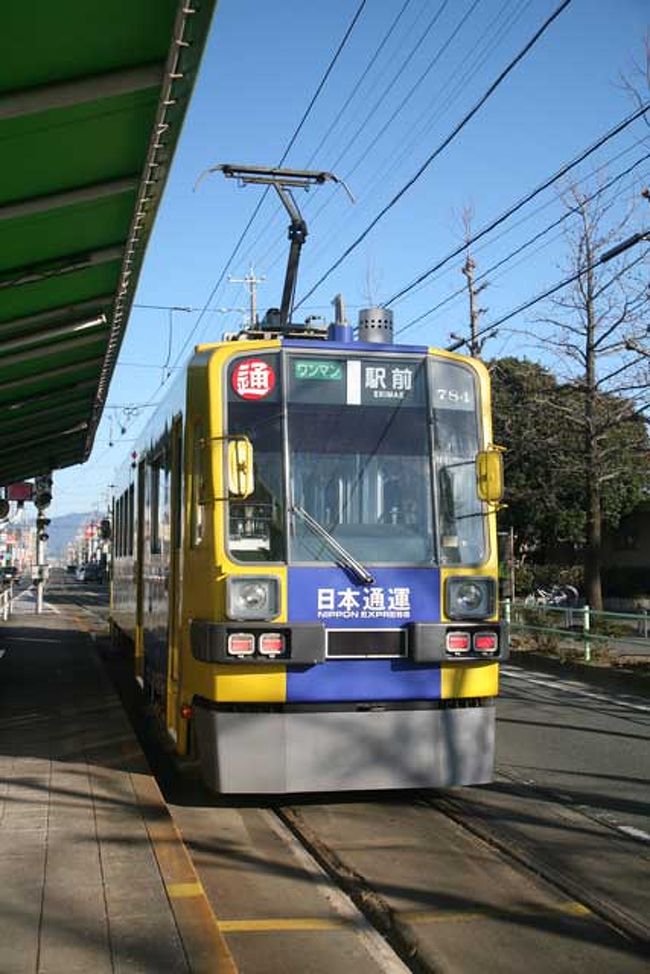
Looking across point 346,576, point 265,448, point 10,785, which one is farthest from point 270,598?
point 10,785

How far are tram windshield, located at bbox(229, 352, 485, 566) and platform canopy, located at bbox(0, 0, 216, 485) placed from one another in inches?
79.5

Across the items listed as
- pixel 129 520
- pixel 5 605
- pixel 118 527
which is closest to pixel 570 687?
pixel 129 520

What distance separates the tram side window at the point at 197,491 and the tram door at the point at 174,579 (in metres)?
0.58

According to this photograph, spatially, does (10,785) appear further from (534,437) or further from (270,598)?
(534,437)

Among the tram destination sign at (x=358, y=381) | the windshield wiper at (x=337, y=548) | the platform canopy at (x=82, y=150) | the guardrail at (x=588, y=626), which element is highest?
the platform canopy at (x=82, y=150)

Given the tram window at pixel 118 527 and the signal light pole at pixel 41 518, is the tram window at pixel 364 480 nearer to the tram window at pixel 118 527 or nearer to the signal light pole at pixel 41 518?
the tram window at pixel 118 527

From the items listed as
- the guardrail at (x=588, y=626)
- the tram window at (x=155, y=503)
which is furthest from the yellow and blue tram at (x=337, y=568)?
the guardrail at (x=588, y=626)

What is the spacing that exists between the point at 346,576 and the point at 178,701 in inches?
72.5

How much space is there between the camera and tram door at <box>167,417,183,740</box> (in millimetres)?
8109

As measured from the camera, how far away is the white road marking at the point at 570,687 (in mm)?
13173

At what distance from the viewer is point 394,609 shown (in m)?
6.97

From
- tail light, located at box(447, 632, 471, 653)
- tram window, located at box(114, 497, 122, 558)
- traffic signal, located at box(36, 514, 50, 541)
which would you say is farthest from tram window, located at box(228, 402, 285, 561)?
traffic signal, located at box(36, 514, 50, 541)

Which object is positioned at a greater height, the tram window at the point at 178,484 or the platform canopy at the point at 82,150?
the platform canopy at the point at 82,150

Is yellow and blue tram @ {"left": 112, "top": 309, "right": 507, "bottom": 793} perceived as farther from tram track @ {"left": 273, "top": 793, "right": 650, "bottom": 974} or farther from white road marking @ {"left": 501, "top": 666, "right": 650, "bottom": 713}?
white road marking @ {"left": 501, "top": 666, "right": 650, "bottom": 713}
